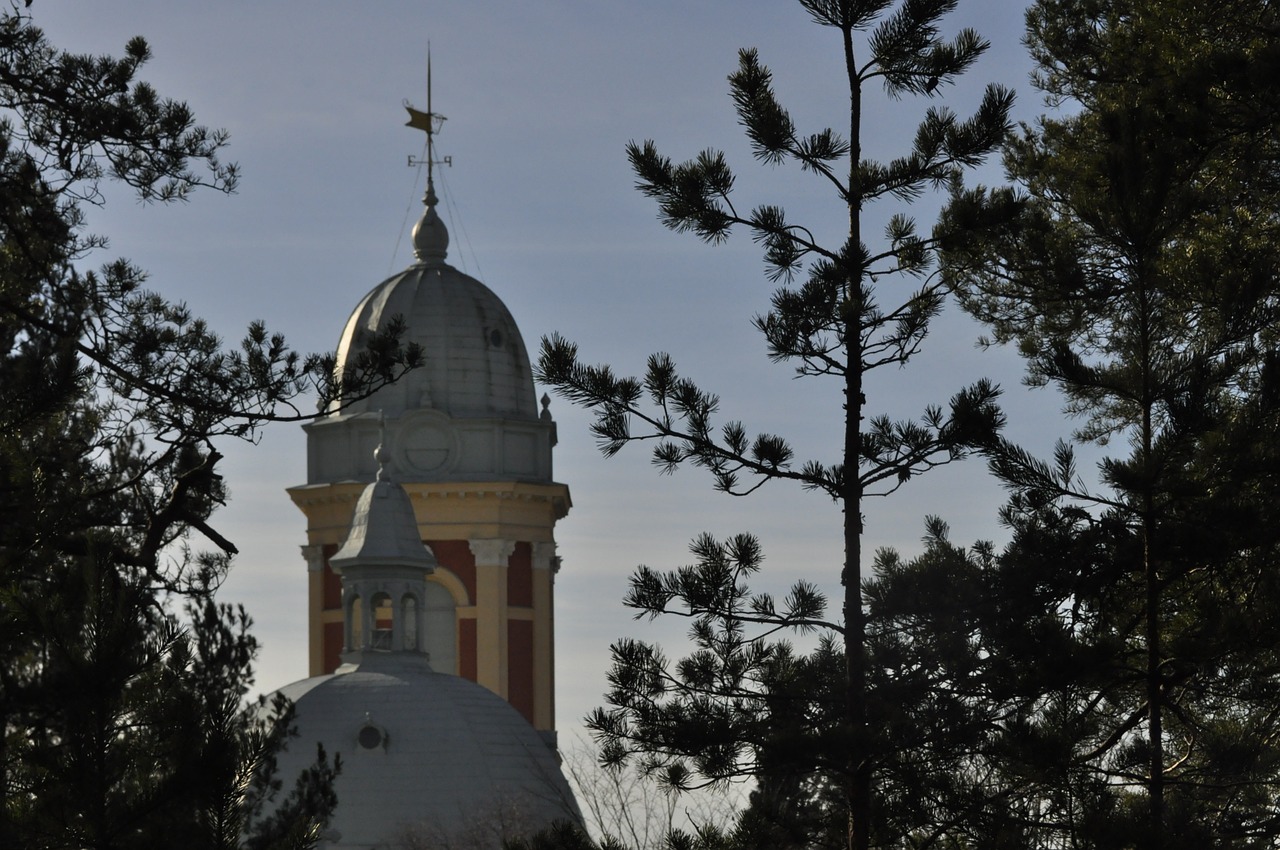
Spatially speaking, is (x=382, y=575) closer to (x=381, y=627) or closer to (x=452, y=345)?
(x=381, y=627)

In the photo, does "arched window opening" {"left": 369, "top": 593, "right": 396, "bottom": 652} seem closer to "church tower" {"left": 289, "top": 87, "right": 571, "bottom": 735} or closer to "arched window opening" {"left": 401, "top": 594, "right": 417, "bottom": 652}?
"arched window opening" {"left": 401, "top": 594, "right": 417, "bottom": 652}

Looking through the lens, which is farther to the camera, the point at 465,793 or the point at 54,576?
the point at 465,793

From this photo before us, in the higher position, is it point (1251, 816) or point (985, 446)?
point (985, 446)

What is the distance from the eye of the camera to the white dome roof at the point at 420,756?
134 feet

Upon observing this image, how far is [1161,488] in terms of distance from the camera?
16.8m

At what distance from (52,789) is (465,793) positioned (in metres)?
26.6

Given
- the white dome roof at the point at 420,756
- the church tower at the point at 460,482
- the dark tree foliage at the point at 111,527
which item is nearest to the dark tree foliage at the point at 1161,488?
the dark tree foliage at the point at 111,527

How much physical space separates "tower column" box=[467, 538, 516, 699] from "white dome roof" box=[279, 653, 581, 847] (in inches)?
363

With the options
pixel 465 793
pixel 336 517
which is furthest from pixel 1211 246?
pixel 336 517

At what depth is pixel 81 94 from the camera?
18266mm

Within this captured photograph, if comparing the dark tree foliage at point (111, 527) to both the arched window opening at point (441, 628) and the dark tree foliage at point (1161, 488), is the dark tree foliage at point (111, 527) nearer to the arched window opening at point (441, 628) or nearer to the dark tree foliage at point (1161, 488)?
the dark tree foliage at point (1161, 488)

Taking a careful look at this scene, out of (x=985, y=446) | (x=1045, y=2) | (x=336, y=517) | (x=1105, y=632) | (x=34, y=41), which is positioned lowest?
(x=1105, y=632)

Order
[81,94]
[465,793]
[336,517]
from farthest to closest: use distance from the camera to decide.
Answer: [336,517], [465,793], [81,94]

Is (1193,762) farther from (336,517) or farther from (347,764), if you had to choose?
(336,517)
